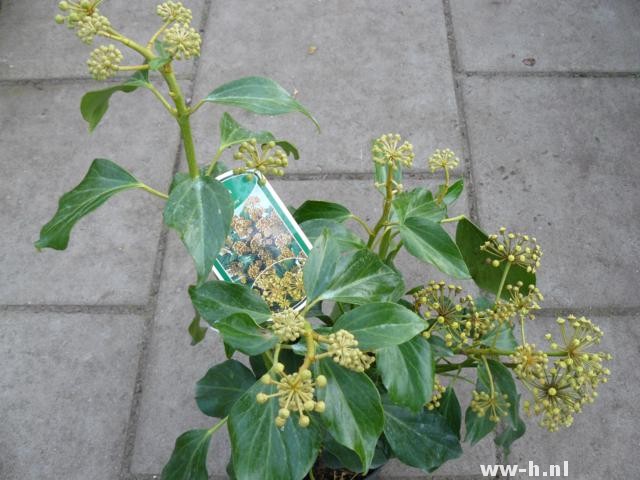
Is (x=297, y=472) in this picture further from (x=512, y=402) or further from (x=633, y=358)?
(x=633, y=358)

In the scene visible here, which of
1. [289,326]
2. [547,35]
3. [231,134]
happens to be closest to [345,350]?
[289,326]

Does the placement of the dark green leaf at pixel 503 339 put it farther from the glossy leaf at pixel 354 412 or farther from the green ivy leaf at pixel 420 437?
the glossy leaf at pixel 354 412

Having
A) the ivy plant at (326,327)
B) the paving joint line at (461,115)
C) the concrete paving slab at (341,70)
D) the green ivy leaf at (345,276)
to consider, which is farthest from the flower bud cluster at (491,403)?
the concrete paving slab at (341,70)

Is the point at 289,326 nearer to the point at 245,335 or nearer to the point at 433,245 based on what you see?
the point at 245,335

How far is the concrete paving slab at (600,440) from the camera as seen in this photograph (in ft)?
5.41

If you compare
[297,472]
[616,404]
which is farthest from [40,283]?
[616,404]

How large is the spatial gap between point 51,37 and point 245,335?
214 cm

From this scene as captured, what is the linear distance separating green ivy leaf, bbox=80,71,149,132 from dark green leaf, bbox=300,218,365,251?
0.38 m

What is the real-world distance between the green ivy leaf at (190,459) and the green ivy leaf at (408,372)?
0.38 meters

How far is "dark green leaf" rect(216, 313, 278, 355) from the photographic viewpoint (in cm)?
82

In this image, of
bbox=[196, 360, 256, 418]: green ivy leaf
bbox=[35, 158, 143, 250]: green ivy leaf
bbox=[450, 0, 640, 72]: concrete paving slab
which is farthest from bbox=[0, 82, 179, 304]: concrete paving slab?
bbox=[450, 0, 640, 72]: concrete paving slab

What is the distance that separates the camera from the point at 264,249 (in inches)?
41.3

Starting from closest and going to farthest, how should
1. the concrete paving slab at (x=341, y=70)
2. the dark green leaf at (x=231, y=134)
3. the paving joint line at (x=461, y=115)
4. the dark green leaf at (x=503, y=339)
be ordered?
1. the dark green leaf at (x=231, y=134)
2. the dark green leaf at (x=503, y=339)
3. the paving joint line at (x=461, y=115)
4. the concrete paving slab at (x=341, y=70)

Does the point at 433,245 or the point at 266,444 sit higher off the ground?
the point at 433,245
